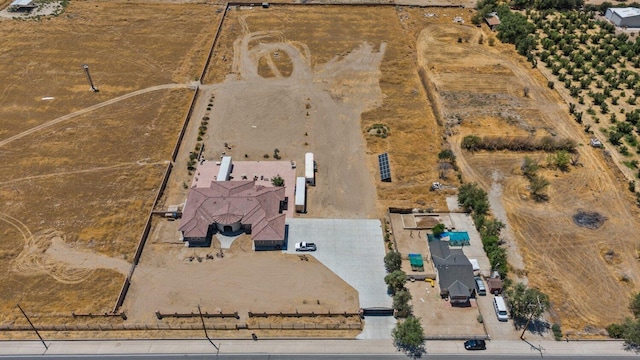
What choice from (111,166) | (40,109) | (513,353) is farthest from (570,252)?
(40,109)

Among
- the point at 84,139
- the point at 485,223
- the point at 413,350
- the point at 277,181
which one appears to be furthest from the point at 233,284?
the point at 84,139

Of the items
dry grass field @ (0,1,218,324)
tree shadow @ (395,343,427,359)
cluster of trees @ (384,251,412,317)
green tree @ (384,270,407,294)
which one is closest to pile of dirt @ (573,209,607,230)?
cluster of trees @ (384,251,412,317)

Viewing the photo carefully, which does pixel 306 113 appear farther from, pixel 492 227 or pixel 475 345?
pixel 475 345

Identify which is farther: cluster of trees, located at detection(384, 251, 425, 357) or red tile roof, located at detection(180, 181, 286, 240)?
red tile roof, located at detection(180, 181, 286, 240)

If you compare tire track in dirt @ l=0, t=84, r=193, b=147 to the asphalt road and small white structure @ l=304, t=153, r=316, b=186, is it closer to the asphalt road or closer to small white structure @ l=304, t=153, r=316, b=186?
small white structure @ l=304, t=153, r=316, b=186

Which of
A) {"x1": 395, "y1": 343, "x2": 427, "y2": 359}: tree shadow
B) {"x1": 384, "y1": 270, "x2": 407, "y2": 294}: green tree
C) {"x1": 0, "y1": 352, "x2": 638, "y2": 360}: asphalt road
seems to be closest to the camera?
{"x1": 0, "y1": 352, "x2": 638, "y2": 360}: asphalt road

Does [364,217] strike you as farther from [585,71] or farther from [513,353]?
[585,71]

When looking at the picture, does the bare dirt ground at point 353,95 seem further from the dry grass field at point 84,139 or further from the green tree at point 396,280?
the dry grass field at point 84,139
